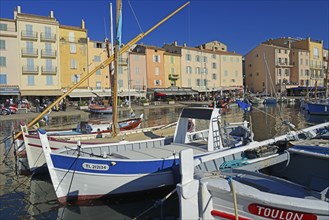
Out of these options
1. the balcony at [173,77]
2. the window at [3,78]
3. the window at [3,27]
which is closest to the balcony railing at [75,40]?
the window at [3,27]

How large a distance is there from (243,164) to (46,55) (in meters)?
56.6

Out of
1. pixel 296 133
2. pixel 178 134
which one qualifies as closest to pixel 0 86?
pixel 178 134

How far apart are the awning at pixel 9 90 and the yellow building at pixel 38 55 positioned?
1388 mm

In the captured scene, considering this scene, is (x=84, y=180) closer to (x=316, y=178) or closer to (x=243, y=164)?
(x=243, y=164)

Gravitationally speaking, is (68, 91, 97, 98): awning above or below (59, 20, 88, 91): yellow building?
below

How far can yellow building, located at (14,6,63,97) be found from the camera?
2231 inches

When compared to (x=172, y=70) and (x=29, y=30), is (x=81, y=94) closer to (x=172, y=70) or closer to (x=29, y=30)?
(x=29, y=30)

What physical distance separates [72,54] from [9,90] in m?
14.3

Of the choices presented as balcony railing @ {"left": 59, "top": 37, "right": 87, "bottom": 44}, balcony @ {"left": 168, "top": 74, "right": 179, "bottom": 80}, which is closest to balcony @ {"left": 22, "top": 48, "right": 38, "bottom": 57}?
balcony railing @ {"left": 59, "top": 37, "right": 87, "bottom": 44}

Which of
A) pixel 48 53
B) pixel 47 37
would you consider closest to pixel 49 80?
pixel 48 53

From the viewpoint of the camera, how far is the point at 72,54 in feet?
206

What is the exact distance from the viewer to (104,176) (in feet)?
33.4

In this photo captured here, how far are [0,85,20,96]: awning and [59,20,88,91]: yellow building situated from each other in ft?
29.2

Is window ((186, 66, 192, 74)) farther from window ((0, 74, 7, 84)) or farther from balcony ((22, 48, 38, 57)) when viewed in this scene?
window ((0, 74, 7, 84))
